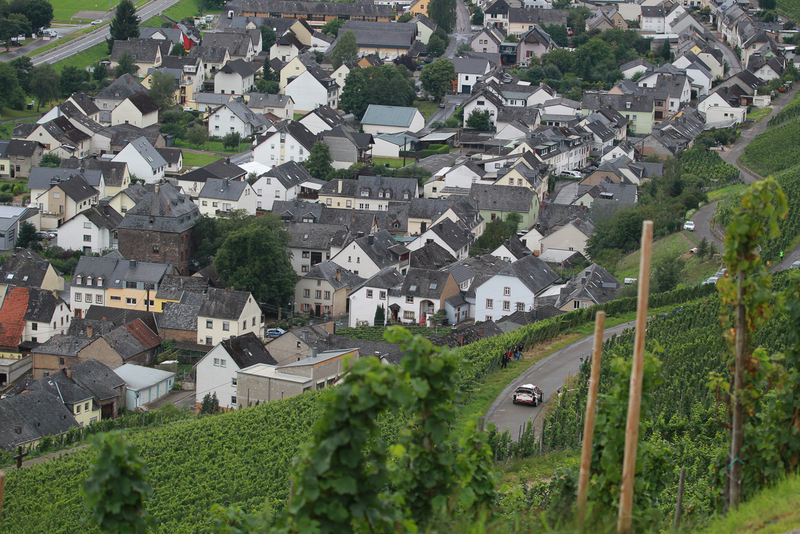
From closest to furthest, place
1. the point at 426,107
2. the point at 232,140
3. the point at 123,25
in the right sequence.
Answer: the point at 232,140 < the point at 426,107 < the point at 123,25

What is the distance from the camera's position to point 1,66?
212ft

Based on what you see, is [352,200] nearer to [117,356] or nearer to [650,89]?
[117,356]

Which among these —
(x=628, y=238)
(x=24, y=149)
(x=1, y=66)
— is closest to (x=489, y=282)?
(x=628, y=238)

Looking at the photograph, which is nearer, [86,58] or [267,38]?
[86,58]

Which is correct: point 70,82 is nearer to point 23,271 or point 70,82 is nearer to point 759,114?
point 23,271

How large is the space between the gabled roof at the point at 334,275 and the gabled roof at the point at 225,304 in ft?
16.3

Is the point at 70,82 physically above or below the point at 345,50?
below

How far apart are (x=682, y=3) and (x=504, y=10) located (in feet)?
79.2

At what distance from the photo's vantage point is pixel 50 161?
55.8 meters

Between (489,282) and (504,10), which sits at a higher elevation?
(504,10)

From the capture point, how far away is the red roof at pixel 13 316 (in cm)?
3612

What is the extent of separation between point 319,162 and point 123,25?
34564 millimetres

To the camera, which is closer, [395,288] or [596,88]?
[395,288]

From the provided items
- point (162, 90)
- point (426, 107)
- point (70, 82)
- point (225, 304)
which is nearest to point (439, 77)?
point (426, 107)
